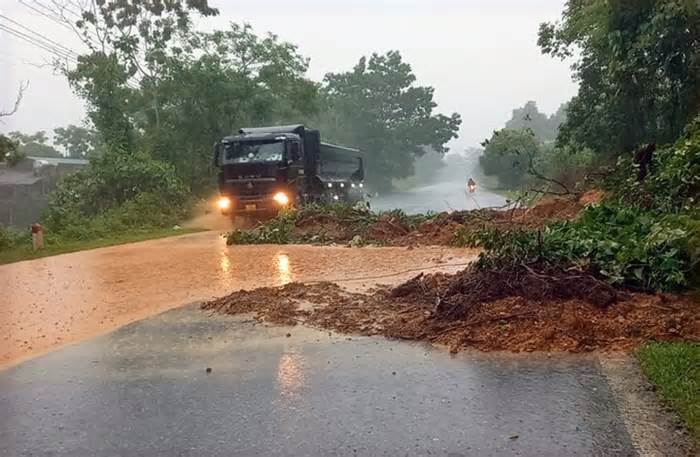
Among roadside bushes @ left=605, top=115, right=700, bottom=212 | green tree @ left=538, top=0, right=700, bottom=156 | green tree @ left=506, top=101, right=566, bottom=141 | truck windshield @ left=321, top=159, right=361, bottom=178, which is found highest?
green tree @ left=506, top=101, right=566, bottom=141

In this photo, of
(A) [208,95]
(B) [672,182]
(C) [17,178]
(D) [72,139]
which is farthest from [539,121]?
(B) [672,182]

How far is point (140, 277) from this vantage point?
11711 millimetres

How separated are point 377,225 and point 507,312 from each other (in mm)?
9966

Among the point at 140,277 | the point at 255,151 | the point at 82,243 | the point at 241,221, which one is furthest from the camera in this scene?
the point at 241,221

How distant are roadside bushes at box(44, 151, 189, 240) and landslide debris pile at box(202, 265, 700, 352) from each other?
16.5 meters

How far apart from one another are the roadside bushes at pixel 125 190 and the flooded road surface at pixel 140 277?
7.26 metres

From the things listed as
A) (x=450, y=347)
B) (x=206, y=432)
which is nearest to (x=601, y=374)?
(x=450, y=347)

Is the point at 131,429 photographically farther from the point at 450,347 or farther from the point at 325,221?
the point at 325,221

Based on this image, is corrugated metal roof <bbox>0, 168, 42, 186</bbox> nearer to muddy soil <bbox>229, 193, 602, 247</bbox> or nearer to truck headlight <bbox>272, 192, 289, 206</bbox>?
truck headlight <bbox>272, 192, 289, 206</bbox>

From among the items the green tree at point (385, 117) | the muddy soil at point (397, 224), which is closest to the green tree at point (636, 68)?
the muddy soil at point (397, 224)

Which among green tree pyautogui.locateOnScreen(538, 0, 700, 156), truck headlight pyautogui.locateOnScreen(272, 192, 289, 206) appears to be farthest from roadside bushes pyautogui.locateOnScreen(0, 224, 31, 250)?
green tree pyautogui.locateOnScreen(538, 0, 700, 156)

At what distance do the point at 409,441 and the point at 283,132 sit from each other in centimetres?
1758

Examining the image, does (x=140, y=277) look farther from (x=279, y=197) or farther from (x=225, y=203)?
(x=225, y=203)

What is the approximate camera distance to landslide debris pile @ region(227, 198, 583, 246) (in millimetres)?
15633
